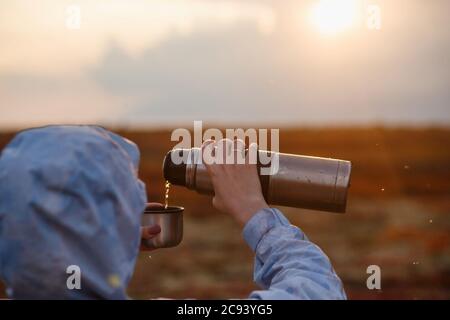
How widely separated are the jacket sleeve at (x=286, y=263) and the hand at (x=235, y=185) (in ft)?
0.10

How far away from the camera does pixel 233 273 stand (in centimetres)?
831

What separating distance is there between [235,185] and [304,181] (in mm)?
355

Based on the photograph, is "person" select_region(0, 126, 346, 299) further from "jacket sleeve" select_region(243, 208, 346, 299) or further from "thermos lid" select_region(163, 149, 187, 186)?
"thermos lid" select_region(163, 149, 187, 186)

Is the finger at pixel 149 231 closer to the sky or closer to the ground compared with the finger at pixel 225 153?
closer to the ground

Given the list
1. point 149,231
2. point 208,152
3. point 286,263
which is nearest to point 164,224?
point 149,231

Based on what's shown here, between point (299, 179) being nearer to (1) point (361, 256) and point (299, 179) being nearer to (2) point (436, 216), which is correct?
(1) point (361, 256)

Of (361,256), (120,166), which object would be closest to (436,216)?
(361,256)

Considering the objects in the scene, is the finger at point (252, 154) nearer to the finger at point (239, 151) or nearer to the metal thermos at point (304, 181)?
the finger at point (239, 151)

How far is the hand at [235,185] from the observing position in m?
1.63

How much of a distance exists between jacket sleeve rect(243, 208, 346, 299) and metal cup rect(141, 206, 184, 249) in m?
0.41

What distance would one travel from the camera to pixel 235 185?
1.65m

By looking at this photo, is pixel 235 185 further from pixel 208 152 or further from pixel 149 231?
pixel 149 231

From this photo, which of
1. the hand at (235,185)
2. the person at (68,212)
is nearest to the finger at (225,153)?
the hand at (235,185)
